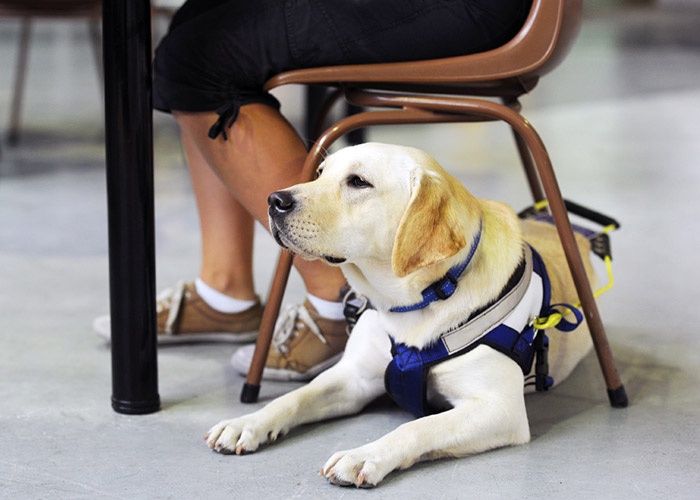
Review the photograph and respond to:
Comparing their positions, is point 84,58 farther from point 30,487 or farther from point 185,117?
point 30,487

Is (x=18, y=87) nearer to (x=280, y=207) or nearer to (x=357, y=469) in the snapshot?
(x=280, y=207)

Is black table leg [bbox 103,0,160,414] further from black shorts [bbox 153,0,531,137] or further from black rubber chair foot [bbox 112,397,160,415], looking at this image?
black shorts [bbox 153,0,531,137]

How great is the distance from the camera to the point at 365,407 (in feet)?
5.38

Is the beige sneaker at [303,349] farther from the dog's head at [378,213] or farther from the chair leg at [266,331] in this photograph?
the dog's head at [378,213]

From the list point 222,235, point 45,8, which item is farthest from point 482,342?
point 45,8

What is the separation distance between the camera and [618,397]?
1.64 metres

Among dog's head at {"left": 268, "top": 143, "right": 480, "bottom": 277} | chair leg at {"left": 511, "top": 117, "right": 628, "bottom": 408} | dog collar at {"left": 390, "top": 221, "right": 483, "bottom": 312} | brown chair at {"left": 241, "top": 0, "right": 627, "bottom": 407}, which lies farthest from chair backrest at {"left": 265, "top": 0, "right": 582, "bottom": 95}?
dog collar at {"left": 390, "top": 221, "right": 483, "bottom": 312}

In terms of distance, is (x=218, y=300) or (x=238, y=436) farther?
(x=218, y=300)

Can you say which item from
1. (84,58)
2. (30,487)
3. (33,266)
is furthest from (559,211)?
(84,58)

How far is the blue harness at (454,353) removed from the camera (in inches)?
56.4

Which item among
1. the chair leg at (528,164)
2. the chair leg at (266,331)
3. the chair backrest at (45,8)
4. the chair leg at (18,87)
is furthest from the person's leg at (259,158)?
the chair leg at (18,87)

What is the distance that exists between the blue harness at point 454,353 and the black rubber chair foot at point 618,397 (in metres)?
→ 0.19

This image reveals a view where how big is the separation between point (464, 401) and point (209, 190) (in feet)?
2.82

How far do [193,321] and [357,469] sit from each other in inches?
30.9
